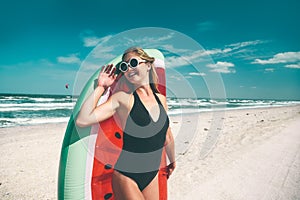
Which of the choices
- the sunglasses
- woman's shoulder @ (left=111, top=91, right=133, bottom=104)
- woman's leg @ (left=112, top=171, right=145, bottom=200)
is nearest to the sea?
woman's shoulder @ (left=111, top=91, right=133, bottom=104)

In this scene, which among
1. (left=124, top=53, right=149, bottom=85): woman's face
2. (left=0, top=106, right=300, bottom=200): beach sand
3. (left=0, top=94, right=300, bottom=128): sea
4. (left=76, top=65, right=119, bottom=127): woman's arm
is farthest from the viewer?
(left=0, top=106, right=300, bottom=200): beach sand

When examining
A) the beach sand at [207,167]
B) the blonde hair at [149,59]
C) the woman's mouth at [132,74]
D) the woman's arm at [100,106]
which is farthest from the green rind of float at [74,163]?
the beach sand at [207,167]

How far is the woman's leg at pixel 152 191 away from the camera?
1.96 metres

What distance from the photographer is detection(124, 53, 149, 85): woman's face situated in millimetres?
1768

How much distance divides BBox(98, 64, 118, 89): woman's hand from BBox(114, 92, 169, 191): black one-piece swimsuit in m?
0.24

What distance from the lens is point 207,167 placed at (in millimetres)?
4219

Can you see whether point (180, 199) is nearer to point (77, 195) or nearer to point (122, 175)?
point (122, 175)

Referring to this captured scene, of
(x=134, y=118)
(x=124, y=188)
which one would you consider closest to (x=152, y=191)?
(x=124, y=188)

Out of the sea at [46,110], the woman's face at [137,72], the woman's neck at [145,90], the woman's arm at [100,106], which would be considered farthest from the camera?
the sea at [46,110]

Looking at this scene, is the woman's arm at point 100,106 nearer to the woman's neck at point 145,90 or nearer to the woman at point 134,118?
the woman at point 134,118

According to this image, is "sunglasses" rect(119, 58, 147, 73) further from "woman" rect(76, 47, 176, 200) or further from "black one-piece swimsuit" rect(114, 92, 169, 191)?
"black one-piece swimsuit" rect(114, 92, 169, 191)

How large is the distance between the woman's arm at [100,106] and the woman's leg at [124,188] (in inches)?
21.9

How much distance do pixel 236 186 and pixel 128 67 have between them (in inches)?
113

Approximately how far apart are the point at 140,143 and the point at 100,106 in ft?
1.58
